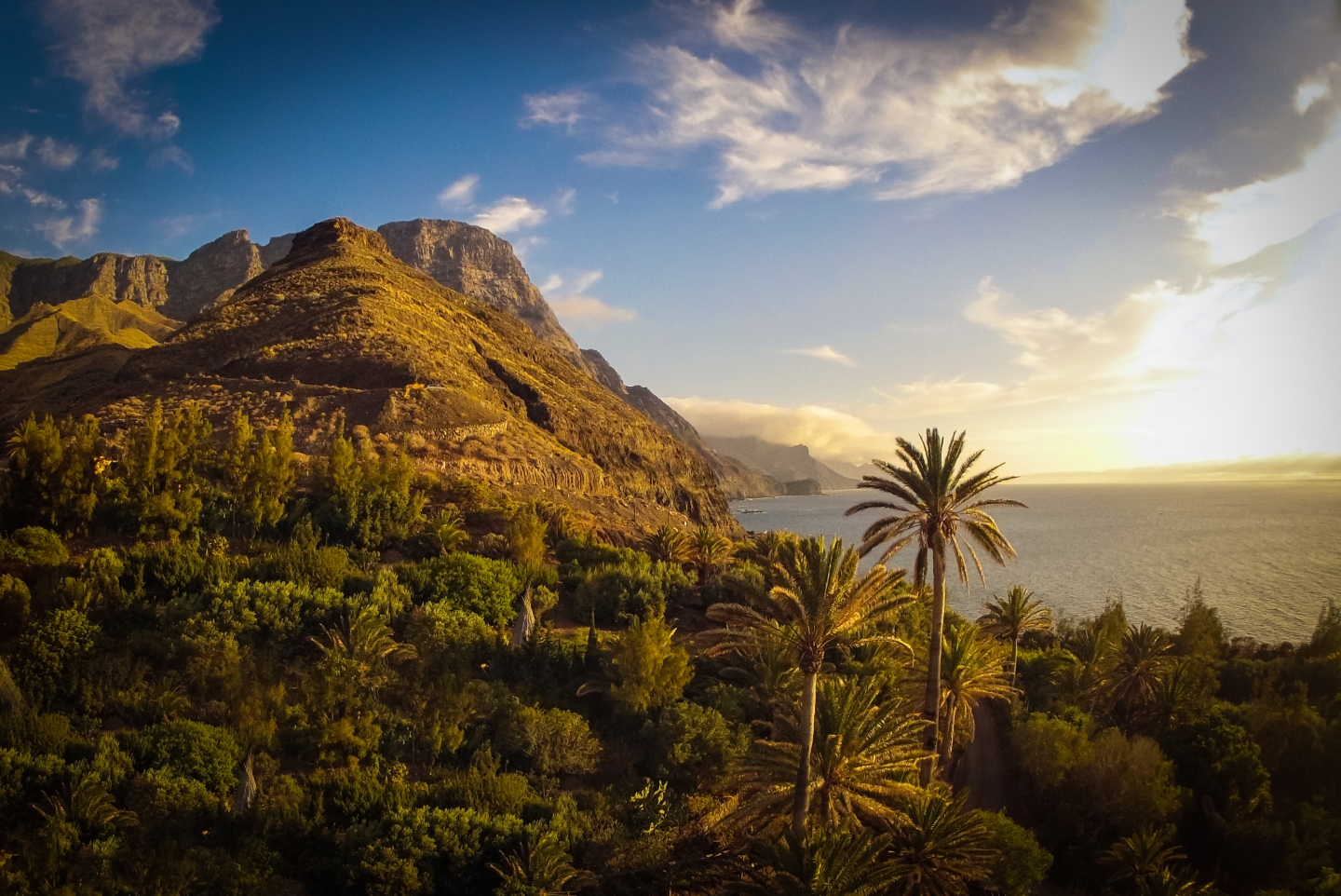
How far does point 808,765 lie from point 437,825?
346 inches

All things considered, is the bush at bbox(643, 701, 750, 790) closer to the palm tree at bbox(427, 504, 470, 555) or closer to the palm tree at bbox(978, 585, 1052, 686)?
the palm tree at bbox(427, 504, 470, 555)

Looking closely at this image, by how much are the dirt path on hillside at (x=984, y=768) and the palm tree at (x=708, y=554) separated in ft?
45.1

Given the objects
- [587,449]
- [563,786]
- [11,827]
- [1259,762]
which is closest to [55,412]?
[587,449]

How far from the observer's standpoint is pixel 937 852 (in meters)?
15.8

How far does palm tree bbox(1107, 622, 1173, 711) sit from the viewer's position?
28078 millimetres

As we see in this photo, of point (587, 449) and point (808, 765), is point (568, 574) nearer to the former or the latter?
point (808, 765)

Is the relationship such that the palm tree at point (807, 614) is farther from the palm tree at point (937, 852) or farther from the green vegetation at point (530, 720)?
the palm tree at point (937, 852)

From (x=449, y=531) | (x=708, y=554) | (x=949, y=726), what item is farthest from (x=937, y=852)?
(x=449, y=531)

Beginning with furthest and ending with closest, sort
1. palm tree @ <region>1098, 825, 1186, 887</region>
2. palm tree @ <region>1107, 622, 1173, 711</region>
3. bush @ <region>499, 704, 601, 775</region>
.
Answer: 1. palm tree @ <region>1107, 622, 1173, 711</region>
2. bush @ <region>499, 704, 601, 775</region>
3. palm tree @ <region>1098, 825, 1186, 887</region>

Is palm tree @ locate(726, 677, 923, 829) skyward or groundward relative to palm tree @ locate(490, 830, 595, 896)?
skyward

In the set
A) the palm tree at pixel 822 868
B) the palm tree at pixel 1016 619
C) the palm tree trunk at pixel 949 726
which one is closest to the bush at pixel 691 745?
the palm tree at pixel 822 868


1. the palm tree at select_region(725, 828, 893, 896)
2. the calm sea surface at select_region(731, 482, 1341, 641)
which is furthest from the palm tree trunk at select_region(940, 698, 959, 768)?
the palm tree at select_region(725, 828, 893, 896)

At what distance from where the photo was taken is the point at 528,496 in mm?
45562

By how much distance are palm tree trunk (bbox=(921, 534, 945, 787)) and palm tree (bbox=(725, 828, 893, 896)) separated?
197 inches
